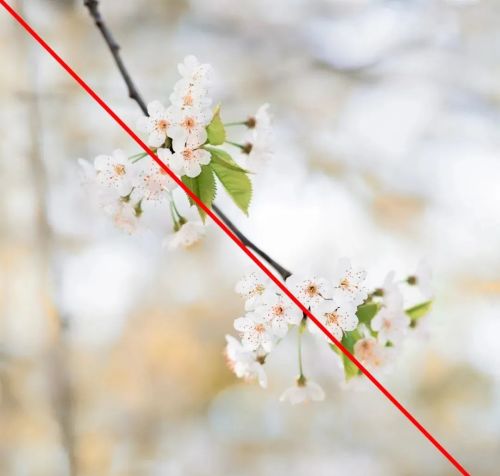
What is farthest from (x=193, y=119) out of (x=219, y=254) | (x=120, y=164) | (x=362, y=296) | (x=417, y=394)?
(x=417, y=394)

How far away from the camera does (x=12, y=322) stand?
134 cm

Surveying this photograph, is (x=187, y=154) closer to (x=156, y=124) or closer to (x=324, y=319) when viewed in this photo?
(x=156, y=124)

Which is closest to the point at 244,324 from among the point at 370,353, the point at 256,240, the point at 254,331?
the point at 254,331

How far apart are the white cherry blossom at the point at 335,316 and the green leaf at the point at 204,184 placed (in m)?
0.11

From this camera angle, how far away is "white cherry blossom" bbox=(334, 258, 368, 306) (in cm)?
56

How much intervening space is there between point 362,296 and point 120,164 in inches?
7.9

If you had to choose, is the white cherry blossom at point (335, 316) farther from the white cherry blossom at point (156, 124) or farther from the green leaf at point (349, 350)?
the white cherry blossom at point (156, 124)

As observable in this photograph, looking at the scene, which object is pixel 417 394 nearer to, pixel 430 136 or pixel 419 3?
pixel 430 136

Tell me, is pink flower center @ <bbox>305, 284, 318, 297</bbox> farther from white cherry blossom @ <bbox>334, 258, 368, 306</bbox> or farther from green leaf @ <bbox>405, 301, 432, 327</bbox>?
green leaf @ <bbox>405, 301, 432, 327</bbox>

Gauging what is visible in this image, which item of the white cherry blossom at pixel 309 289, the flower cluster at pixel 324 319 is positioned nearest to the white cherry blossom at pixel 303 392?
the flower cluster at pixel 324 319

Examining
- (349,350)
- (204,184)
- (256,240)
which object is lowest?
(349,350)

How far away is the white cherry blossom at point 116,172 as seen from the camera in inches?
22.5

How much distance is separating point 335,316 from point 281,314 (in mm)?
39

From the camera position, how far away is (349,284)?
1.85ft
